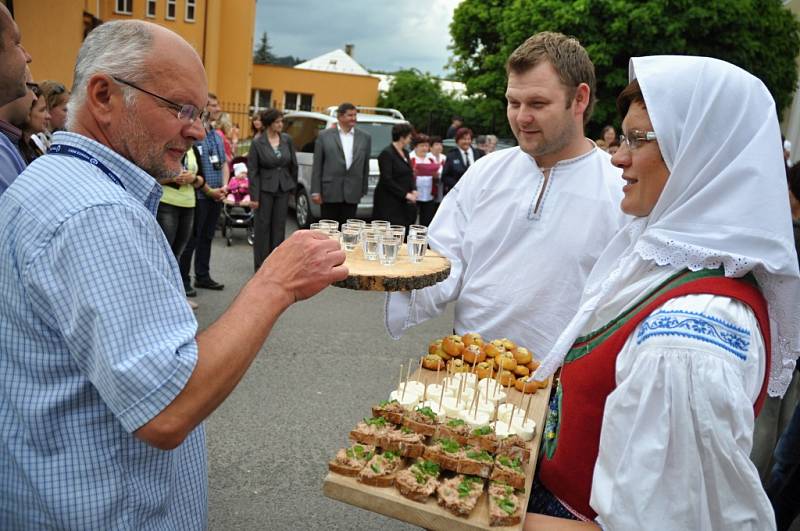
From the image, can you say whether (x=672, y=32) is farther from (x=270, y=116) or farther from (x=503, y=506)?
(x=503, y=506)

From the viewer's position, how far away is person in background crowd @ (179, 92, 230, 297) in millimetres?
7086

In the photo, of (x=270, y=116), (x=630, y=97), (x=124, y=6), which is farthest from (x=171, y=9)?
(x=630, y=97)

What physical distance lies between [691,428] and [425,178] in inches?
350

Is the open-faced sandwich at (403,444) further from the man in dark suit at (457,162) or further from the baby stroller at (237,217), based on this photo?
the man in dark suit at (457,162)

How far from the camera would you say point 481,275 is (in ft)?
9.50

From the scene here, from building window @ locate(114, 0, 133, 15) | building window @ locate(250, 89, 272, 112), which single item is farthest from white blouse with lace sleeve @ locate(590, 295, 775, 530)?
building window @ locate(250, 89, 272, 112)

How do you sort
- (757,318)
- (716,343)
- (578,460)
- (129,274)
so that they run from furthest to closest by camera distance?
1. (578,460)
2. (757,318)
3. (716,343)
4. (129,274)

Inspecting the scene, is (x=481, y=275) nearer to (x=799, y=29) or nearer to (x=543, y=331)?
(x=543, y=331)

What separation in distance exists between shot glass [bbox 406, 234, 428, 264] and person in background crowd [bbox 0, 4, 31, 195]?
1670mm

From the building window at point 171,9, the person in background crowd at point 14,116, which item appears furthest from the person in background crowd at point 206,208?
the building window at point 171,9

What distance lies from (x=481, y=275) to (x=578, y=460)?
1252 millimetres

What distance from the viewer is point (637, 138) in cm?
172

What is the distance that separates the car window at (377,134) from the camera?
11.0 metres

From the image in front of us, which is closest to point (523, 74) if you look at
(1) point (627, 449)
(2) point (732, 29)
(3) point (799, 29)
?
(1) point (627, 449)
